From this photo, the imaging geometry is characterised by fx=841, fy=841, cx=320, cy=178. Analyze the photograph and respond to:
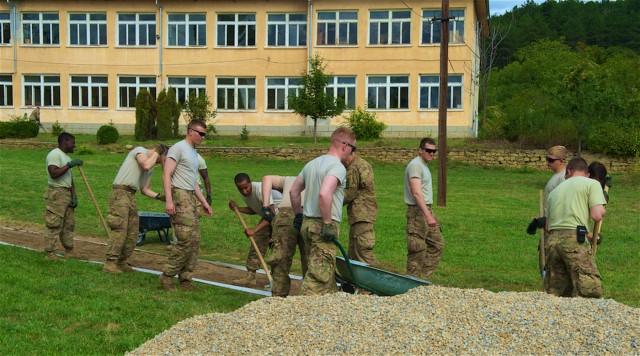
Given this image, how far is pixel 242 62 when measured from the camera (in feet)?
145

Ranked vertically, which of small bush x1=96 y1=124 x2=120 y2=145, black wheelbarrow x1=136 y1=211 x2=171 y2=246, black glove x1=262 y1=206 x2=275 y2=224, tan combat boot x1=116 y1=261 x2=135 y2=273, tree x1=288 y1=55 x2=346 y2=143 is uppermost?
tree x1=288 y1=55 x2=346 y2=143

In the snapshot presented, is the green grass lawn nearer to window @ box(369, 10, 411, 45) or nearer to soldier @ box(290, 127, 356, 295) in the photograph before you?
soldier @ box(290, 127, 356, 295)

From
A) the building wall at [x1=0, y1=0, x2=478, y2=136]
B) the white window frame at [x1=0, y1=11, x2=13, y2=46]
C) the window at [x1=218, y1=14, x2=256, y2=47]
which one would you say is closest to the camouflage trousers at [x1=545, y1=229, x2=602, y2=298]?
the building wall at [x1=0, y1=0, x2=478, y2=136]

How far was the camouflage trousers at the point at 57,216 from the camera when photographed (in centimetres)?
1188

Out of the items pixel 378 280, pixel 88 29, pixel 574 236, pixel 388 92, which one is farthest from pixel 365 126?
pixel 378 280

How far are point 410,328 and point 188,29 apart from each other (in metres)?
40.0

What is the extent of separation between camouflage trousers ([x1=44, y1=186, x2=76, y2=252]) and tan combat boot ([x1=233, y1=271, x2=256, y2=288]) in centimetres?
287

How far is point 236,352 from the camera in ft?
20.1

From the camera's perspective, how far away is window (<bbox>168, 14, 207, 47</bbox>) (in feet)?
146

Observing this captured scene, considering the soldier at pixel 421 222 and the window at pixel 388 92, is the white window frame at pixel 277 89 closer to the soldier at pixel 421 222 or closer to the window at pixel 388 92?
the window at pixel 388 92

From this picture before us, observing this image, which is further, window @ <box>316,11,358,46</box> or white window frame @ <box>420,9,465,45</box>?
window @ <box>316,11,358,46</box>

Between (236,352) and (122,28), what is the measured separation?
41.1 meters

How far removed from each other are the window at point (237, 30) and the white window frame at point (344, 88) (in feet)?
15.5

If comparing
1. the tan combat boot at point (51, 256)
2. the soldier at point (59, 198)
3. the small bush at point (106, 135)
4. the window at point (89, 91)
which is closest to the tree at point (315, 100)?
the small bush at point (106, 135)
